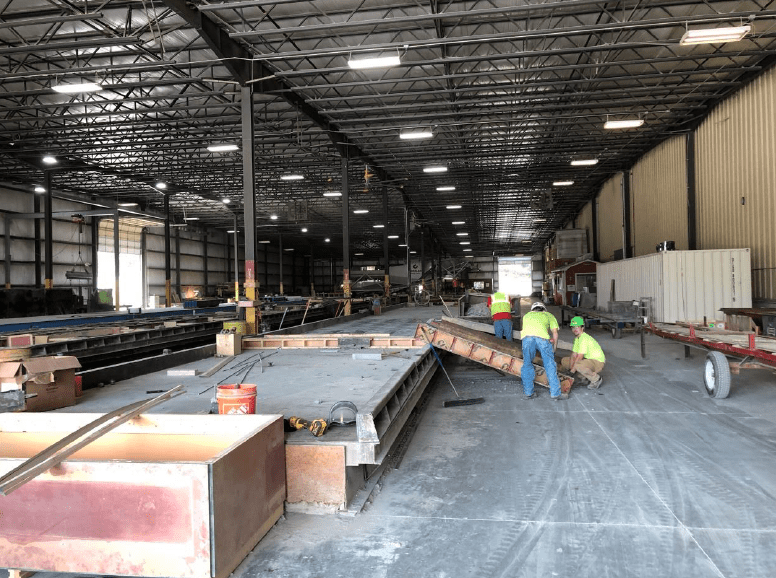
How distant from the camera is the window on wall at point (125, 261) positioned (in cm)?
3156

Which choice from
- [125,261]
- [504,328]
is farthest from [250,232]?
[125,261]

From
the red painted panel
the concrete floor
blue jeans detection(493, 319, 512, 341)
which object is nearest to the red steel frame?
the concrete floor

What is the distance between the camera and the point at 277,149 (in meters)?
22.4

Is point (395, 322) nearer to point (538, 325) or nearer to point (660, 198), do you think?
point (538, 325)

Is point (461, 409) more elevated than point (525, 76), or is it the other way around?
point (525, 76)

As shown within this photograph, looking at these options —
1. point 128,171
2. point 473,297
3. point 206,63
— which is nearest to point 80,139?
point 128,171

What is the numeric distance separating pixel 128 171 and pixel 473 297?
18.8 meters

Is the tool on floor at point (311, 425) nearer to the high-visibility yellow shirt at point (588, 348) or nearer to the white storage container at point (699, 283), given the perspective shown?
the high-visibility yellow shirt at point (588, 348)

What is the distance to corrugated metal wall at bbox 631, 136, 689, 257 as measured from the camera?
1898 centimetres

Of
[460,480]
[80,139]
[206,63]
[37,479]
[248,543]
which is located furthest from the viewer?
[80,139]

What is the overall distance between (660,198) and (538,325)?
16.5 meters

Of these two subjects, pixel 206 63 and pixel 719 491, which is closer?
pixel 719 491

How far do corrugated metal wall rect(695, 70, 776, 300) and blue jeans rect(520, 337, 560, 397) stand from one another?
923cm

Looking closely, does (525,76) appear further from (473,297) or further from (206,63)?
(473,297)
